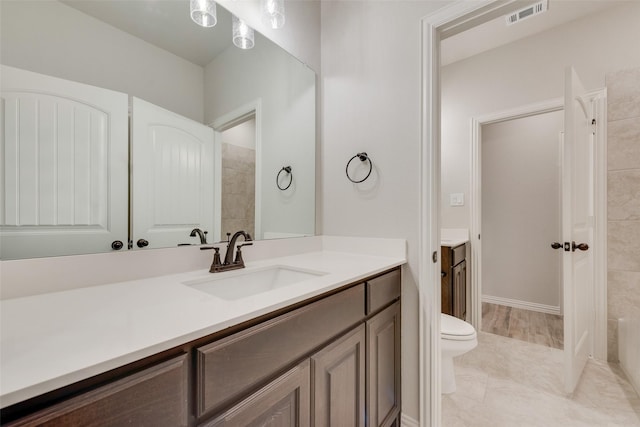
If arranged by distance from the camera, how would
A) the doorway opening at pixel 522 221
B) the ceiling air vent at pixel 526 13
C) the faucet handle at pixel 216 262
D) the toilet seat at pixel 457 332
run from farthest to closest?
→ the doorway opening at pixel 522 221, the ceiling air vent at pixel 526 13, the toilet seat at pixel 457 332, the faucet handle at pixel 216 262

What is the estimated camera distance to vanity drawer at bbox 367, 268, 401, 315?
108 cm

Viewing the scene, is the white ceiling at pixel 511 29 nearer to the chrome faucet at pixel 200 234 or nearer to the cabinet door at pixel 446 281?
the cabinet door at pixel 446 281

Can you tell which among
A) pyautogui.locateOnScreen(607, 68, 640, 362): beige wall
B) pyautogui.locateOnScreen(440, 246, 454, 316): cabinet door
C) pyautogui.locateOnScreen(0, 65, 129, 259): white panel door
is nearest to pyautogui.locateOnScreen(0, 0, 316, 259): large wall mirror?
pyautogui.locateOnScreen(0, 65, 129, 259): white panel door

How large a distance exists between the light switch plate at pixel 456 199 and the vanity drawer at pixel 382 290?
164 centimetres

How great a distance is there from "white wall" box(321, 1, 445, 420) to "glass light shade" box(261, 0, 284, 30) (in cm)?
43

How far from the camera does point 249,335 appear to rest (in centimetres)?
63

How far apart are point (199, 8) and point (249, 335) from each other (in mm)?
1267

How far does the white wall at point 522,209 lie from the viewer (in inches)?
112

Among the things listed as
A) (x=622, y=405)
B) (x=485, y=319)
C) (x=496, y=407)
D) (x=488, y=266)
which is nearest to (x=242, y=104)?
(x=496, y=407)

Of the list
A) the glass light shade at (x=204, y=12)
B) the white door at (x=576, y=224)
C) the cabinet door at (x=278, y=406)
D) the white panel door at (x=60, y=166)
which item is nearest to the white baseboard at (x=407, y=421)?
the cabinet door at (x=278, y=406)

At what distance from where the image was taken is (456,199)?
261 centimetres

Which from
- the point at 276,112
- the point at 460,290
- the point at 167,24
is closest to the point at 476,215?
the point at 460,290

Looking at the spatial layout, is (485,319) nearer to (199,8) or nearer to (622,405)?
(622,405)

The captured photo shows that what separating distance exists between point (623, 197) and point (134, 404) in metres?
2.82
